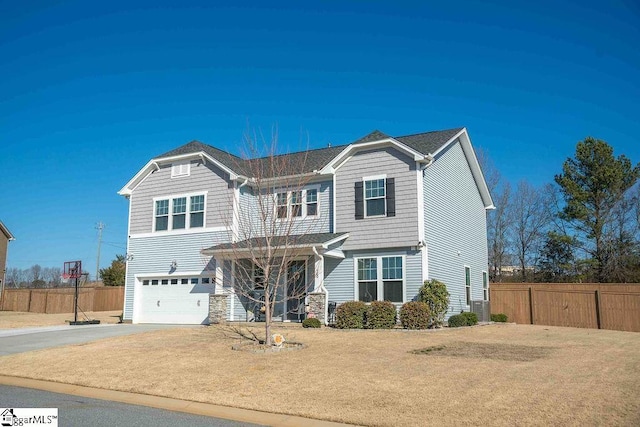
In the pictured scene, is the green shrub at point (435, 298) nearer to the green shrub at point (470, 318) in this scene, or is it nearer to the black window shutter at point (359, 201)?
the green shrub at point (470, 318)

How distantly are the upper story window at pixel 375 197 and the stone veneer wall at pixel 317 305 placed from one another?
3.40 metres

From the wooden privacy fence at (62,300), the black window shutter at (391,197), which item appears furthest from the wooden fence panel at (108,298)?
the black window shutter at (391,197)

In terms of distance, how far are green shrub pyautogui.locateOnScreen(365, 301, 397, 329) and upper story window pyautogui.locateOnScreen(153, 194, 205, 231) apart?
28.6 ft

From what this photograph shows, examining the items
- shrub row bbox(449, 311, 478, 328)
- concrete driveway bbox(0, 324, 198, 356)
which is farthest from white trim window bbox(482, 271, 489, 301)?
concrete driveway bbox(0, 324, 198, 356)

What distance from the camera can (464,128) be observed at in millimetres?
23297

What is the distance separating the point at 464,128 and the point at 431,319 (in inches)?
352

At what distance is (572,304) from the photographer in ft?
78.6

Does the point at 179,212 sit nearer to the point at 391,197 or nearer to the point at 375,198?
the point at 375,198

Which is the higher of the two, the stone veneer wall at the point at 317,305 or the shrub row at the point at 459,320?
the stone veneer wall at the point at 317,305

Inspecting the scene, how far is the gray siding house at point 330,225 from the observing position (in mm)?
20156

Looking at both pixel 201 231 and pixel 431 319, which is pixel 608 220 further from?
pixel 201 231

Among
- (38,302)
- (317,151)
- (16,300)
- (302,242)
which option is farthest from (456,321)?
(16,300)

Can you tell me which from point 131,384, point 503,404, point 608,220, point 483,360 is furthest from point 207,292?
point 608,220

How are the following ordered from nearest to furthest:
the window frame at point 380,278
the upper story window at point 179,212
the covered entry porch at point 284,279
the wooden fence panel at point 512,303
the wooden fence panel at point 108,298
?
the window frame at point 380,278, the covered entry porch at point 284,279, the upper story window at point 179,212, the wooden fence panel at point 512,303, the wooden fence panel at point 108,298
